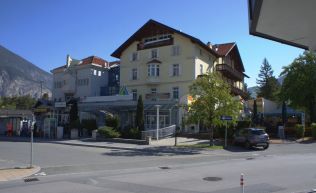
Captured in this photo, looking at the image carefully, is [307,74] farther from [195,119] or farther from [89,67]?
[89,67]

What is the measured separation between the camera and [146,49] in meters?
53.4

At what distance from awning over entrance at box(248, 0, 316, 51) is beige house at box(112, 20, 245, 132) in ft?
124

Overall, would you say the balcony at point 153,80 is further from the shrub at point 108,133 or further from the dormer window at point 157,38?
the shrub at point 108,133

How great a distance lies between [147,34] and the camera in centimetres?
5319

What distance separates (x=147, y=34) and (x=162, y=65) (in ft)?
16.6

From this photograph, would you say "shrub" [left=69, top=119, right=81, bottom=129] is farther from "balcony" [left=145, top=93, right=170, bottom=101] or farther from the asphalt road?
the asphalt road

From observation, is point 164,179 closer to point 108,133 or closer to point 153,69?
point 108,133

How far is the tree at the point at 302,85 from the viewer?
47.1 meters

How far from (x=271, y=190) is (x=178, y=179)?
3706 mm

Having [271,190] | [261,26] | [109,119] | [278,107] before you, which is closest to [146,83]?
[109,119]

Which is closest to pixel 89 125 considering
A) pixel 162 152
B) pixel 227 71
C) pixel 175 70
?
pixel 175 70

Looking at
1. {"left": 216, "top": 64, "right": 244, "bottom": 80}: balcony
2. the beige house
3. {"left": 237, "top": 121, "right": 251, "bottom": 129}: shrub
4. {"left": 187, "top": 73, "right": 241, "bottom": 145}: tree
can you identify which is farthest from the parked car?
{"left": 216, "top": 64, "right": 244, "bottom": 80}: balcony

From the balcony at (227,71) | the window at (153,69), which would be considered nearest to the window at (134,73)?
the window at (153,69)

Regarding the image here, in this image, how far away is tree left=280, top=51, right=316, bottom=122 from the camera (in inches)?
1854
